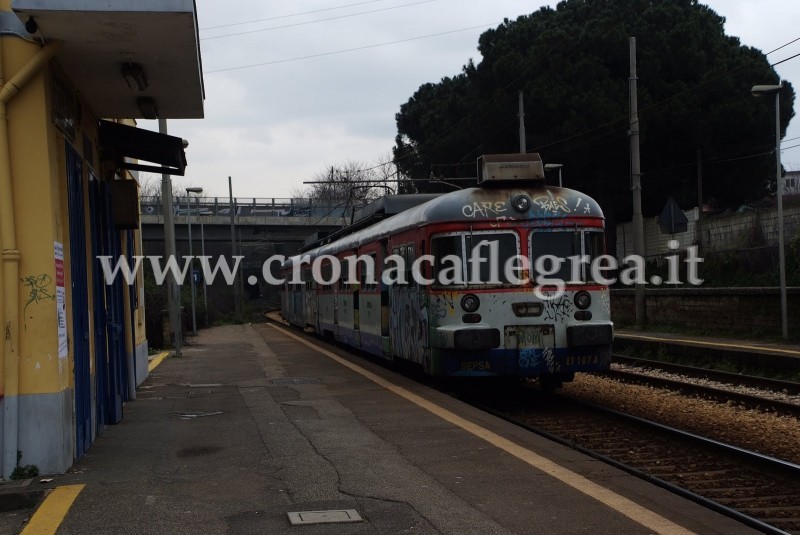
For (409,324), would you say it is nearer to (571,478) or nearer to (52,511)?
(571,478)

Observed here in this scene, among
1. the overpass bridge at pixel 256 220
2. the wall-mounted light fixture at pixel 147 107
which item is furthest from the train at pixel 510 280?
the overpass bridge at pixel 256 220

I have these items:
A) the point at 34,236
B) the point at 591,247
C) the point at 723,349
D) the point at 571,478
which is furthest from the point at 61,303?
the point at 723,349

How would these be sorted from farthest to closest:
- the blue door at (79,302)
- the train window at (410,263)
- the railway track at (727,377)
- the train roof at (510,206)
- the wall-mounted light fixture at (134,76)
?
the railway track at (727,377) < the train window at (410,263) < the train roof at (510,206) < the wall-mounted light fixture at (134,76) < the blue door at (79,302)

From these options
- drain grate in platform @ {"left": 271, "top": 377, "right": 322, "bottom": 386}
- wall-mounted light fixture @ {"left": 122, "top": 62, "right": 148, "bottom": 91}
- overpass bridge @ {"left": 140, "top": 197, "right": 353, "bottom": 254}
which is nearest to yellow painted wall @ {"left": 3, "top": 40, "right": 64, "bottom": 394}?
wall-mounted light fixture @ {"left": 122, "top": 62, "right": 148, "bottom": 91}

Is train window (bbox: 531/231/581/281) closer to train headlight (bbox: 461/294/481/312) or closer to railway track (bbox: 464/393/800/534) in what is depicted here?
train headlight (bbox: 461/294/481/312)

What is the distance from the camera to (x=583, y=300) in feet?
38.5

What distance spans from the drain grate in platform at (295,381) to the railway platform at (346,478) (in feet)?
7.52

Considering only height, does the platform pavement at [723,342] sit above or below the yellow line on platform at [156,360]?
below

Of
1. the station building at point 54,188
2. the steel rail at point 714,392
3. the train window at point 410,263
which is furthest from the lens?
the train window at point 410,263

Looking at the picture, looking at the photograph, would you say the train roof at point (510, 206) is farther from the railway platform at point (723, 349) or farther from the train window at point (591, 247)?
the railway platform at point (723, 349)

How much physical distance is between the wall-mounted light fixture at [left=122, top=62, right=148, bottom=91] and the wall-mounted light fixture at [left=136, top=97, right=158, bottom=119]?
0.68 meters

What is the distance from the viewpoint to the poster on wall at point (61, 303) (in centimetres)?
735

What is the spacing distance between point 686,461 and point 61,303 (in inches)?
227

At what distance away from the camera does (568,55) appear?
1526 inches
